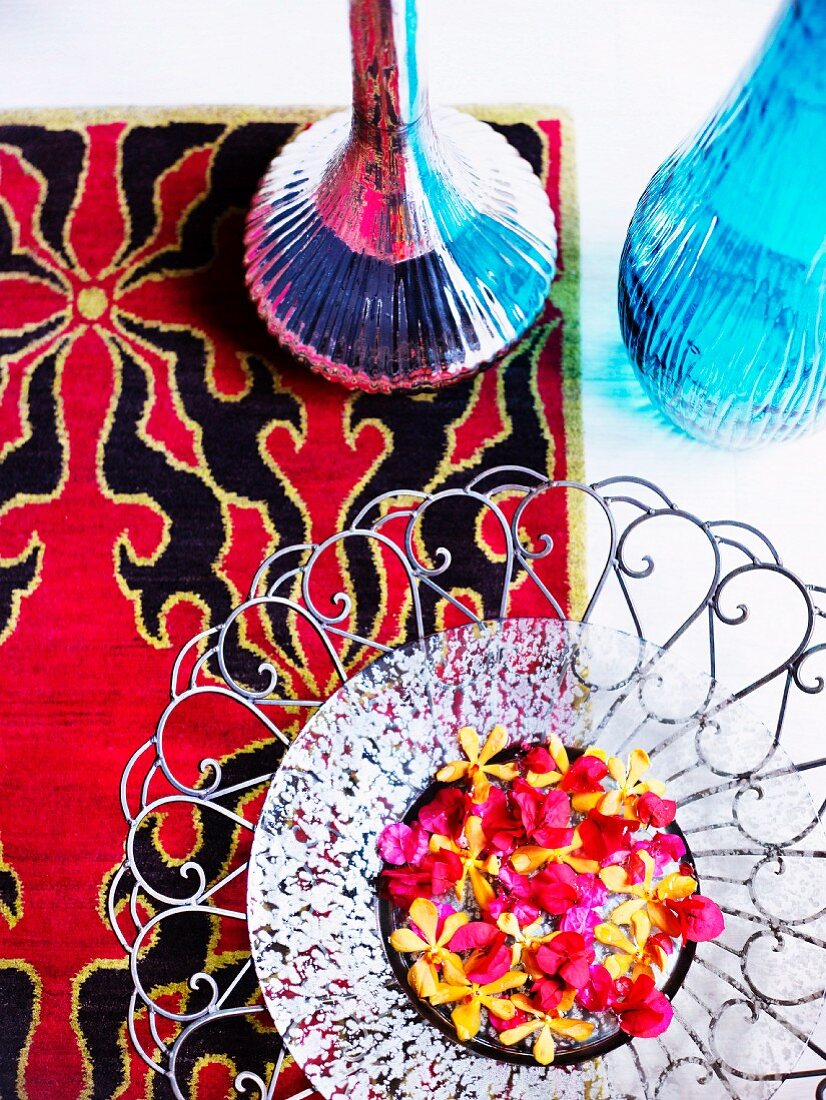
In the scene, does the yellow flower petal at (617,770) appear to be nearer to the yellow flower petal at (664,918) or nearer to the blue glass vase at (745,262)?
the yellow flower petal at (664,918)

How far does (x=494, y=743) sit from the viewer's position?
1.94 ft

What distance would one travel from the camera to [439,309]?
67 cm

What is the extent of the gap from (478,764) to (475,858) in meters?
0.05

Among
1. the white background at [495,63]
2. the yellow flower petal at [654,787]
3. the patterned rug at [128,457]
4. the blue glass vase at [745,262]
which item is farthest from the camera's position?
the white background at [495,63]

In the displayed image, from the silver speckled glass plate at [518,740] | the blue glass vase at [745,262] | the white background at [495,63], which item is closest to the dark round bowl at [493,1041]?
the silver speckled glass plate at [518,740]


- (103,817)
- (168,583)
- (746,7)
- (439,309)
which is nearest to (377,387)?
(439,309)

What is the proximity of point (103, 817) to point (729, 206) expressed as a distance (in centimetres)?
53

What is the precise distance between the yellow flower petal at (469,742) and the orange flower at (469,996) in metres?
0.11

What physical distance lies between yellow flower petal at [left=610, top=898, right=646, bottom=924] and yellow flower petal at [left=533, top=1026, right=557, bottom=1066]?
0.07 m

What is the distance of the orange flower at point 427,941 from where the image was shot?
55 centimetres

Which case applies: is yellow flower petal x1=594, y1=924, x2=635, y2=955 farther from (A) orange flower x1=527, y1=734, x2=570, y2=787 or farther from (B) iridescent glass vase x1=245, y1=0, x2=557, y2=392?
(B) iridescent glass vase x1=245, y1=0, x2=557, y2=392

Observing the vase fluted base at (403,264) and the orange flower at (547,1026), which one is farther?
the vase fluted base at (403,264)

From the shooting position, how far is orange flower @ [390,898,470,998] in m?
0.55

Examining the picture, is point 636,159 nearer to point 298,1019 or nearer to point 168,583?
point 168,583
